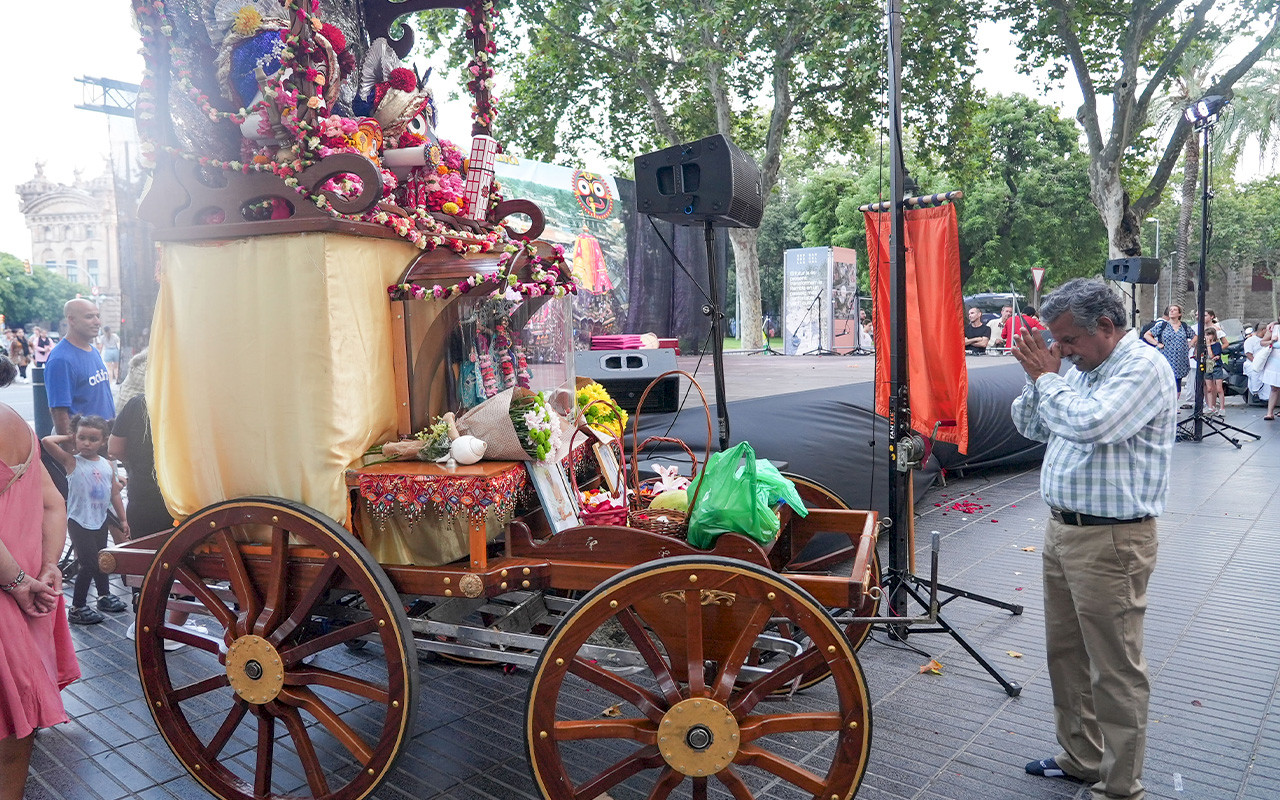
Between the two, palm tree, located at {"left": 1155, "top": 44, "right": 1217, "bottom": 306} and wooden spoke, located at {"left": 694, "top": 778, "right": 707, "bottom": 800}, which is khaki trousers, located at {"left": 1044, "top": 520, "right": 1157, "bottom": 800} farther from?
palm tree, located at {"left": 1155, "top": 44, "right": 1217, "bottom": 306}

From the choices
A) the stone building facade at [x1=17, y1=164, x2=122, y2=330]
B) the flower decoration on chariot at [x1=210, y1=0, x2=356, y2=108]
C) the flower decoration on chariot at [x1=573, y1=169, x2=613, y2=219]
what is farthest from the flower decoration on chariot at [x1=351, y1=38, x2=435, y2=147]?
the stone building facade at [x1=17, y1=164, x2=122, y2=330]

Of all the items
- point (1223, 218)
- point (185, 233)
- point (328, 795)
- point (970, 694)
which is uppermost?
point (1223, 218)

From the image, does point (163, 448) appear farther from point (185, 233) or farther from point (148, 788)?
point (148, 788)

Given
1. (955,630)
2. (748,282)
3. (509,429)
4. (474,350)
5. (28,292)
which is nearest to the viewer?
(509,429)

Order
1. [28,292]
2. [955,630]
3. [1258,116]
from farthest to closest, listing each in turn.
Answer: [28,292], [1258,116], [955,630]

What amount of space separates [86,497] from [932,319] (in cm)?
482

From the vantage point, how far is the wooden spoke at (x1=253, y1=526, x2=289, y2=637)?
2.72 metres

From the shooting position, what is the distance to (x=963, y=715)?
11.8 ft

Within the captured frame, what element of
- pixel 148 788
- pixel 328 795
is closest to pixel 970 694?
pixel 328 795

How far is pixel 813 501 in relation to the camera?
3.86m

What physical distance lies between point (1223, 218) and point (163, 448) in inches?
1813

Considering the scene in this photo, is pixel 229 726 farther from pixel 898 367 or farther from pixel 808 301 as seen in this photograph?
pixel 808 301

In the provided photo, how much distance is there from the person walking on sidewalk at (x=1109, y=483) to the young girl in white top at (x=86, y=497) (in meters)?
4.91

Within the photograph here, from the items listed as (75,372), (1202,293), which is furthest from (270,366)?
(1202,293)
